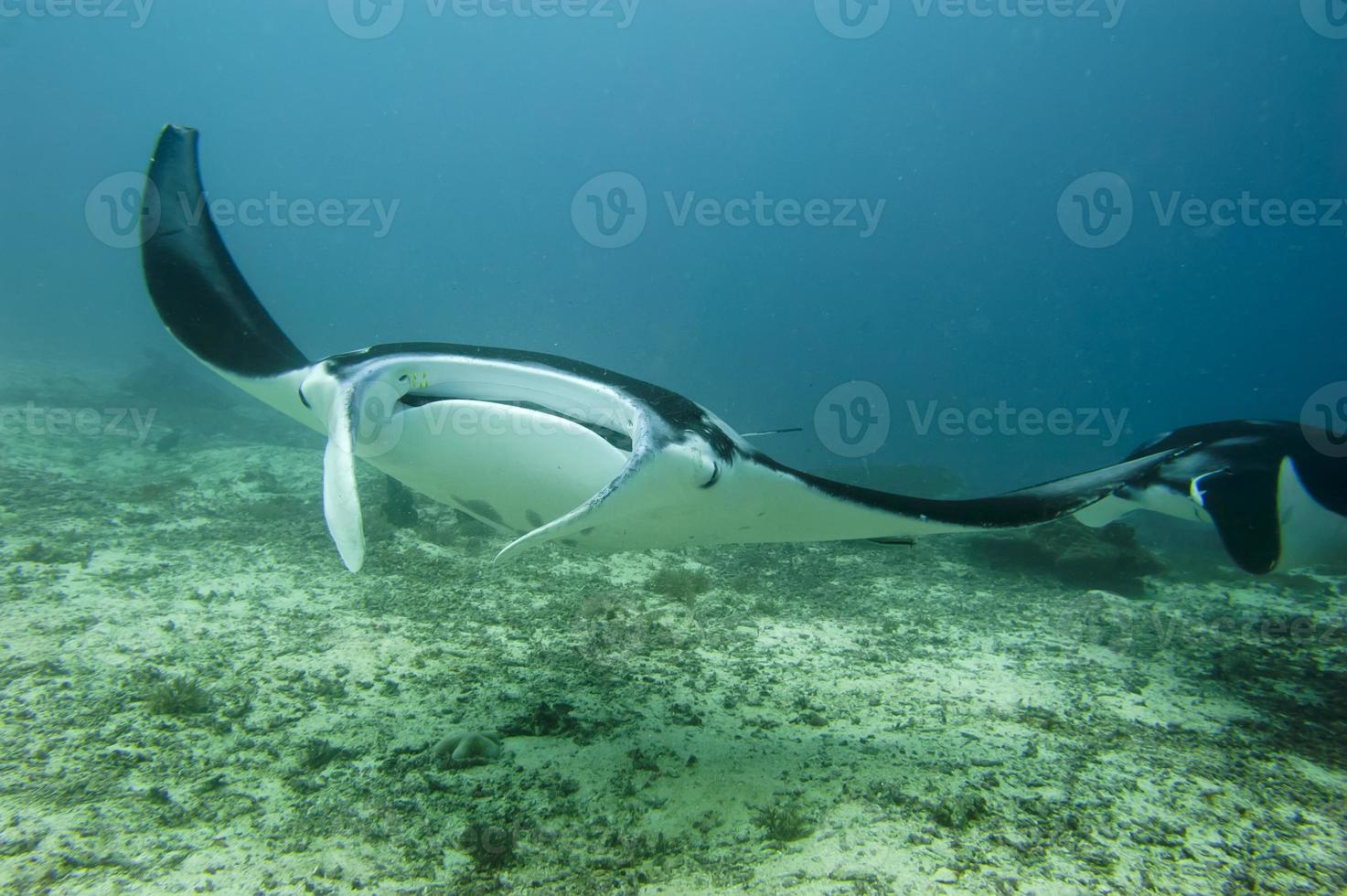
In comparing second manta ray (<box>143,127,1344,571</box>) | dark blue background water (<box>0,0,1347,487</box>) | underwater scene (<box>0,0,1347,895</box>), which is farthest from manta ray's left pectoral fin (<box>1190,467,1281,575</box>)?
dark blue background water (<box>0,0,1347,487</box>)

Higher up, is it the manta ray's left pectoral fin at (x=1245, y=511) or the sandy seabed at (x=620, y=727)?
the manta ray's left pectoral fin at (x=1245, y=511)

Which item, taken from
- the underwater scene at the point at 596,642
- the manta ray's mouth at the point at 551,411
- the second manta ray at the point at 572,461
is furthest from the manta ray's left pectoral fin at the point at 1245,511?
the manta ray's mouth at the point at 551,411

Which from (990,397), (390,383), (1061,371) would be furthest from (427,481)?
(1061,371)

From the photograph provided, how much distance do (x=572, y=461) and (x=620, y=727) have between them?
4.91 feet

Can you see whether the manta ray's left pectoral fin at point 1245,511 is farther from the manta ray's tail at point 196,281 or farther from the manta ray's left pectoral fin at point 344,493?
the manta ray's tail at point 196,281

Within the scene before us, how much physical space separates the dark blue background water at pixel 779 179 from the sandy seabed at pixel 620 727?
1197 inches

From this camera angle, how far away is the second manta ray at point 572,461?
1966mm

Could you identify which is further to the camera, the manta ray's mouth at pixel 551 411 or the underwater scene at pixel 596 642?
the manta ray's mouth at pixel 551 411

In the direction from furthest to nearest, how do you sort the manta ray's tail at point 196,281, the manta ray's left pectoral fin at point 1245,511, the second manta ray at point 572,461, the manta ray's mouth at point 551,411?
the manta ray's left pectoral fin at point 1245,511 < the manta ray's tail at point 196,281 < the manta ray's mouth at point 551,411 < the second manta ray at point 572,461

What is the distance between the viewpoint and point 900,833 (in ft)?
7.29

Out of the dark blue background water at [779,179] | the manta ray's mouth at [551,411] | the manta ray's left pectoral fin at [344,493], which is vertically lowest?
the manta ray's left pectoral fin at [344,493]

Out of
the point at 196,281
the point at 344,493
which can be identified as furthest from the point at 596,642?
the point at 196,281

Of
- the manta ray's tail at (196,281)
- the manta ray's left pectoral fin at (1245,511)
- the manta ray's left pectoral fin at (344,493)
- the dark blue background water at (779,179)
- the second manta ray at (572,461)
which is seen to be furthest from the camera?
the dark blue background water at (779,179)

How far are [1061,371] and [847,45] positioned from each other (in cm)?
4606
